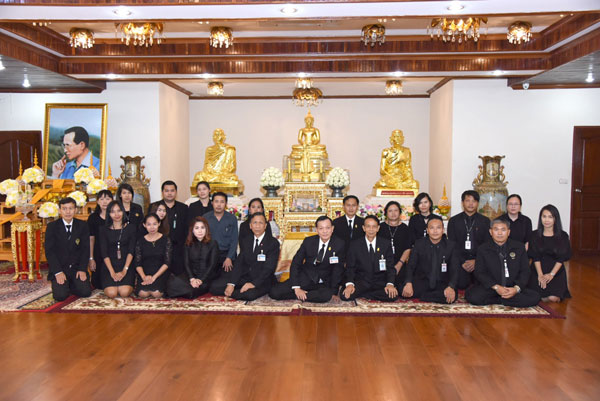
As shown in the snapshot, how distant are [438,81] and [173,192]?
5233mm

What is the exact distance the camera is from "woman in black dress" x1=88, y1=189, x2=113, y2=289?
529 cm

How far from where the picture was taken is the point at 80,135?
800cm

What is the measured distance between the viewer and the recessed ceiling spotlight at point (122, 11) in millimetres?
4156

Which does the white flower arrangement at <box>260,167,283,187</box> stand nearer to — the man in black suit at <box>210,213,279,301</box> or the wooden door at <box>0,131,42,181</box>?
the man in black suit at <box>210,213,279,301</box>

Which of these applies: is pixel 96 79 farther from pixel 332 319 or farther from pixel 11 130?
pixel 332 319

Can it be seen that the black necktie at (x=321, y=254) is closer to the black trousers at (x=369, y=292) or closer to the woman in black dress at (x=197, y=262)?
the black trousers at (x=369, y=292)

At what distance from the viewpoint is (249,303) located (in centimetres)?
481

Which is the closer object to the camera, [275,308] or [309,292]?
[275,308]

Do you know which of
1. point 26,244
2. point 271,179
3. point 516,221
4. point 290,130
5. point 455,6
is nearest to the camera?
point 455,6

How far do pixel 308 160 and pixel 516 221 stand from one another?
3.79 metres

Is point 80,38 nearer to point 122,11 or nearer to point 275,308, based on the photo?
point 122,11

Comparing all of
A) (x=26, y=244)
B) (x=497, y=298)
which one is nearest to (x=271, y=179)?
(x=26, y=244)

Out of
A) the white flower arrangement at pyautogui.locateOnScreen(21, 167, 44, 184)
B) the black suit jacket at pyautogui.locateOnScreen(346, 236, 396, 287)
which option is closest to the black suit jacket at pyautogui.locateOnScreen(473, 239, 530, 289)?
the black suit jacket at pyautogui.locateOnScreen(346, 236, 396, 287)

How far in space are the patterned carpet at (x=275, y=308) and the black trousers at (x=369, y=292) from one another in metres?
0.06
